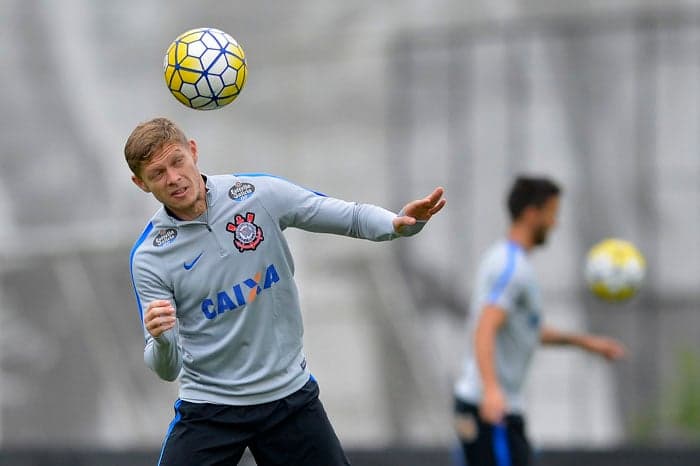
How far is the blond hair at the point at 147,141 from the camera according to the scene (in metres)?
4.50

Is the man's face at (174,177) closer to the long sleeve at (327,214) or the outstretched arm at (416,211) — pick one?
the long sleeve at (327,214)

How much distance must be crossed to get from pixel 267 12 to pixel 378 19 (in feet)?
3.71

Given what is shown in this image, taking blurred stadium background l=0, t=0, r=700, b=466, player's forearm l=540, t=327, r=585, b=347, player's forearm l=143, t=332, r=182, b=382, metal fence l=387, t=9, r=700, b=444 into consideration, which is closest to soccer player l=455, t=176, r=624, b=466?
player's forearm l=540, t=327, r=585, b=347

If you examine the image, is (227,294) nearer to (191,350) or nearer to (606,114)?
(191,350)

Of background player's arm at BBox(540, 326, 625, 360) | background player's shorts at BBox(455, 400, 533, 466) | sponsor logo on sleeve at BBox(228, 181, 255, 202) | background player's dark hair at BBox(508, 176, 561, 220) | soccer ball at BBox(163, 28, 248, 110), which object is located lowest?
background player's shorts at BBox(455, 400, 533, 466)

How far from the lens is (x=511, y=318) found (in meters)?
6.79

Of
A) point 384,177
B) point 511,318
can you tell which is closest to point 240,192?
point 511,318

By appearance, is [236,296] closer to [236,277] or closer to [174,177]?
[236,277]

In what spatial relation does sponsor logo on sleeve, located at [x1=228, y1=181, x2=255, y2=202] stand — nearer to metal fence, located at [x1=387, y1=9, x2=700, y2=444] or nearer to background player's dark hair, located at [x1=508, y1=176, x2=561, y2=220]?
background player's dark hair, located at [x1=508, y1=176, x2=561, y2=220]

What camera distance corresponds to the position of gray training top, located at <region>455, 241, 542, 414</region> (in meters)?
6.67

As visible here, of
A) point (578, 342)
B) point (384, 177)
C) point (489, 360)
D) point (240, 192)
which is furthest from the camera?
point (384, 177)

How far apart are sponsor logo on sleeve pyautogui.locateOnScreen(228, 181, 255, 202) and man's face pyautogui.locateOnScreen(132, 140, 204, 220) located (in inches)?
6.1

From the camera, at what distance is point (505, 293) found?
21.8 ft

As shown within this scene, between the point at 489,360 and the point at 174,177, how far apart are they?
8.57 ft
